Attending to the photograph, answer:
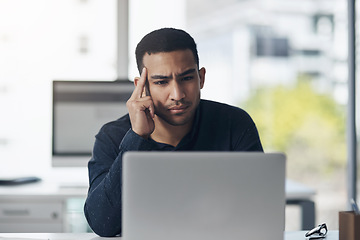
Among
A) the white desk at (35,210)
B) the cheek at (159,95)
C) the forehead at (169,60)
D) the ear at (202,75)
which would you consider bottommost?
the white desk at (35,210)

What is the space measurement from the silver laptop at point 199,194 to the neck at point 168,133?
65 cm

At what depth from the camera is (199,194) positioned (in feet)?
3.53

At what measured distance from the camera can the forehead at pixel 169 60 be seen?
1.66 m

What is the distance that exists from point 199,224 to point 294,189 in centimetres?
169

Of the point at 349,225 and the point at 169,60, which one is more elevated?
the point at 169,60

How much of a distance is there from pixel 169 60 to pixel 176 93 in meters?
0.13

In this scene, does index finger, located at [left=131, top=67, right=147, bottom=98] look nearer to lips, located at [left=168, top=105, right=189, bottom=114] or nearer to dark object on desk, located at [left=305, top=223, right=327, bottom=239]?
lips, located at [left=168, top=105, right=189, bottom=114]

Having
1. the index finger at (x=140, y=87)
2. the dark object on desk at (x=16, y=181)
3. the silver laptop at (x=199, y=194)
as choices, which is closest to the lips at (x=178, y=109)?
the index finger at (x=140, y=87)

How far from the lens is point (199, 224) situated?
109cm

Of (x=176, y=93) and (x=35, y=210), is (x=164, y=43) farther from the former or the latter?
(x=35, y=210)

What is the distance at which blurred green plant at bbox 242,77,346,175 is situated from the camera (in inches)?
190

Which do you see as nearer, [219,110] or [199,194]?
[199,194]

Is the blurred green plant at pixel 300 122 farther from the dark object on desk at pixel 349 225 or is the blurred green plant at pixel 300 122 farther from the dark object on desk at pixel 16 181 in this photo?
the dark object on desk at pixel 349 225

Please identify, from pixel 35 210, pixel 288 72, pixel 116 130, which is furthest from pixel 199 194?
pixel 288 72
